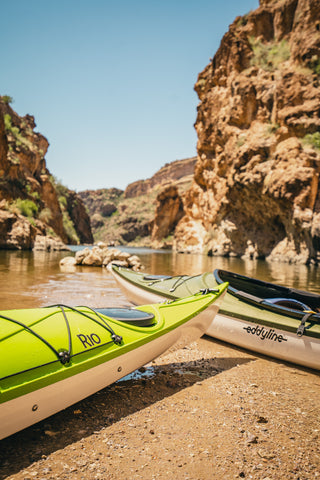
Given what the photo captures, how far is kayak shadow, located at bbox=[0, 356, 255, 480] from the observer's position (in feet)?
5.64

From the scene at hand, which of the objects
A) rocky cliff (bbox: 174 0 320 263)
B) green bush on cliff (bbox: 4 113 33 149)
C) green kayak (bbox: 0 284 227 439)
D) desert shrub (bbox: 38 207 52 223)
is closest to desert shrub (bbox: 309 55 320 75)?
rocky cliff (bbox: 174 0 320 263)

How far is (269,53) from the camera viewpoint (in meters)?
28.5

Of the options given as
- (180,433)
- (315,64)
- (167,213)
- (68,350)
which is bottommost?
(180,433)

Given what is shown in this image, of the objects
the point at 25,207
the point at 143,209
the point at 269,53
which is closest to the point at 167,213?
the point at 269,53

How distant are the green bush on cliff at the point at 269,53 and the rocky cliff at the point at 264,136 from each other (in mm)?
113

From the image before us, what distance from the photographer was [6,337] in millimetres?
1821

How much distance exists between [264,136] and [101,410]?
29.8m

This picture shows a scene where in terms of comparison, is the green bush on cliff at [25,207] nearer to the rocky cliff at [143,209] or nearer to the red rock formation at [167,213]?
the rocky cliff at [143,209]

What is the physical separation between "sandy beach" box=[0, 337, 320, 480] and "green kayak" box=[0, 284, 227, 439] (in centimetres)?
21

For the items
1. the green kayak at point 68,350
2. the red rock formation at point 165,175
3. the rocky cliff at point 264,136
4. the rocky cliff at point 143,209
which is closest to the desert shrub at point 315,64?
the rocky cliff at point 264,136

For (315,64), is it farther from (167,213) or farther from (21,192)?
(167,213)

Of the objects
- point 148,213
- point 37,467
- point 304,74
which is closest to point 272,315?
point 37,467

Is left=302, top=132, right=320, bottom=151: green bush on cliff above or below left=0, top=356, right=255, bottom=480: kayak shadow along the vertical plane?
above

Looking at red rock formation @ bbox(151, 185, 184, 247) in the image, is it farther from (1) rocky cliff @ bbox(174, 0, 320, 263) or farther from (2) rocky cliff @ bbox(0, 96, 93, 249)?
(2) rocky cliff @ bbox(0, 96, 93, 249)
